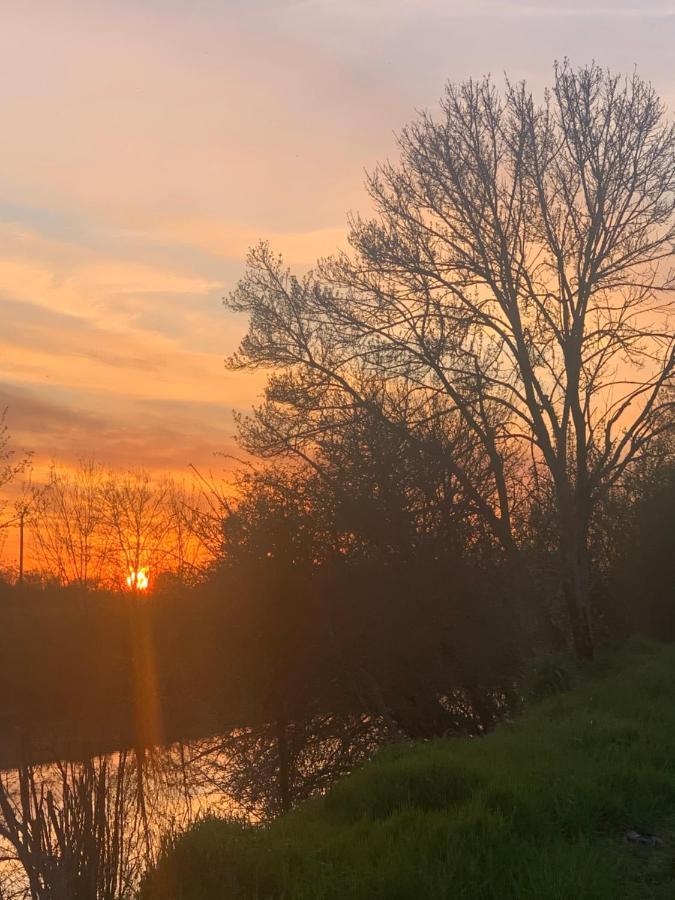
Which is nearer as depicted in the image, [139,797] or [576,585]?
[139,797]

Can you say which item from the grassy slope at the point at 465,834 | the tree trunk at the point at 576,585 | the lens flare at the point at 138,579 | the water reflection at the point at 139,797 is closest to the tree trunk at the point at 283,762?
the water reflection at the point at 139,797

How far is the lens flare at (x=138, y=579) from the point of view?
2879 cm

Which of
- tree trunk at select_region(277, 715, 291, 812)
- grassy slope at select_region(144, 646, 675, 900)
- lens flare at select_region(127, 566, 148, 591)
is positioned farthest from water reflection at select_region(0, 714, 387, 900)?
lens flare at select_region(127, 566, 148, 591)

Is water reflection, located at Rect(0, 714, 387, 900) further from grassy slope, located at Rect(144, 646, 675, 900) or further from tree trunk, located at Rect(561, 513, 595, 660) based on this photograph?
tree trunk, located at Rect(561, 513, 595, 660)

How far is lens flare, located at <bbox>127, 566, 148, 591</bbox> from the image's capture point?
94.5 feet

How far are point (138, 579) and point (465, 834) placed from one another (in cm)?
2461

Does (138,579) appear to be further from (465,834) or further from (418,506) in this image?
(465,834)

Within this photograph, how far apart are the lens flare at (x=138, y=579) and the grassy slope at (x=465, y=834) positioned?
19152 mm

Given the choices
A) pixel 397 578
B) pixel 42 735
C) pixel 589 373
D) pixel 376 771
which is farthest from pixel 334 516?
pixel 42 735

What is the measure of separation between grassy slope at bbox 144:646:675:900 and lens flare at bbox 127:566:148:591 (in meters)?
19.2

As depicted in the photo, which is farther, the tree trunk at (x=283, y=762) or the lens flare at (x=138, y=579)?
the lens flare at (x=138, y=579)

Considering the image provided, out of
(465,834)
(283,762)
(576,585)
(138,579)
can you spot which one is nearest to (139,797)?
(465,834)

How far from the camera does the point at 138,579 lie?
30766 mm

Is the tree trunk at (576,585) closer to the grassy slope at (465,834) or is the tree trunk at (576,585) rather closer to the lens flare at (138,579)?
the grassy slope at (465,834)
